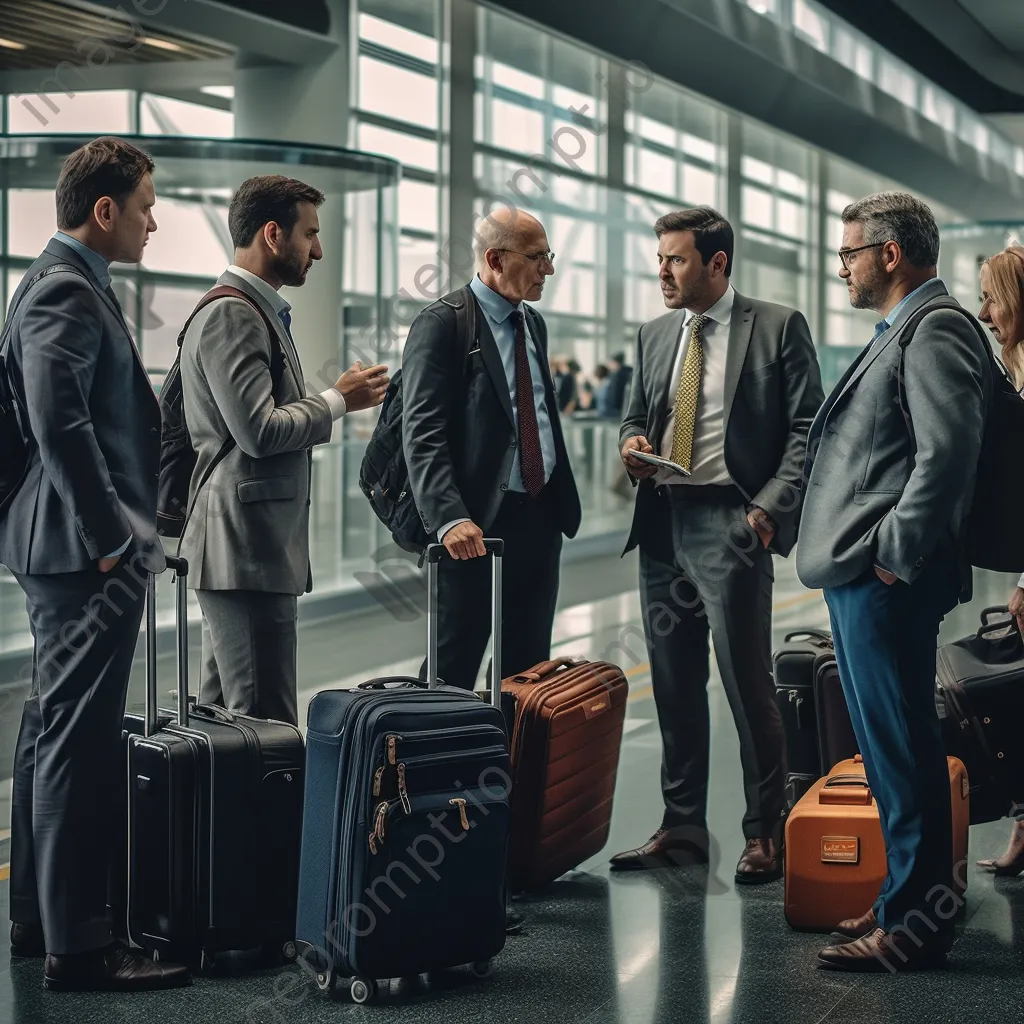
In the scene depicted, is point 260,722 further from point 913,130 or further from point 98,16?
point 913,130

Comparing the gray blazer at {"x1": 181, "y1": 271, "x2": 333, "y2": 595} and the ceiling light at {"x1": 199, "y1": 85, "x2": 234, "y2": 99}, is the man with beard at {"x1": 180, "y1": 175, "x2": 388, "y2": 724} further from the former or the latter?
the ceiling light at {"x1": 199, "y1": 85, "x2": 234, "y2": 99}

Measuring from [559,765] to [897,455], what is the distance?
118 centimetres

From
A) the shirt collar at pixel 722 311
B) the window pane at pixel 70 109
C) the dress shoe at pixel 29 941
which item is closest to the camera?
the dress shoe at pixel 29 941

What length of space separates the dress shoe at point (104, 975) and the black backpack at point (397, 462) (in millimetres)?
1226

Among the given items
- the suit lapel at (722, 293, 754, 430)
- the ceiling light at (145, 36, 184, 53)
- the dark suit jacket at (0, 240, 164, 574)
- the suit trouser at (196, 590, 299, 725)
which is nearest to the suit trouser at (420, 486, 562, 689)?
the suit trouser at (196, 590, 299, 725)

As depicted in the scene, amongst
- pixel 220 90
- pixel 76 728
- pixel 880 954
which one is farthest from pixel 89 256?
pixel 220 90

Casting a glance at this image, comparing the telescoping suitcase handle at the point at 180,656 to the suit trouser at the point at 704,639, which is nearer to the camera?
the telescoping suitcase handle at the point at 180,656

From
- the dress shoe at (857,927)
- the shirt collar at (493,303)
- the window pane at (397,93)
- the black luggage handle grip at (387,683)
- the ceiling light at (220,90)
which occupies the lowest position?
the dress shoe at (857,927)

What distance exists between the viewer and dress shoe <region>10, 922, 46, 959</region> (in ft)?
10.4

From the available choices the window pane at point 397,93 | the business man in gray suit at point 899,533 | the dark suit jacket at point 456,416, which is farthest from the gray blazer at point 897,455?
the window pane at point 397,93

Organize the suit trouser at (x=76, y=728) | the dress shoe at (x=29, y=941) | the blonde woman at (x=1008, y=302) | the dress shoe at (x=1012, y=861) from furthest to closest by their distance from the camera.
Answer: the dress shoe at (x=1012, y=861) < the blonde woman at (x=1008, y=302) < the dress shoe at (x=29, y=941) < the suit trouser at (x=76, y=728)

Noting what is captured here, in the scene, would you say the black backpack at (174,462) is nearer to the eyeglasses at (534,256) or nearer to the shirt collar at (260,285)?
the shirt collar at (260,285)

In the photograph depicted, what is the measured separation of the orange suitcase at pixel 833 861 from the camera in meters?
3.29

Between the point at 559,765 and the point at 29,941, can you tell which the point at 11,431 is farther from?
the point at 559,765
